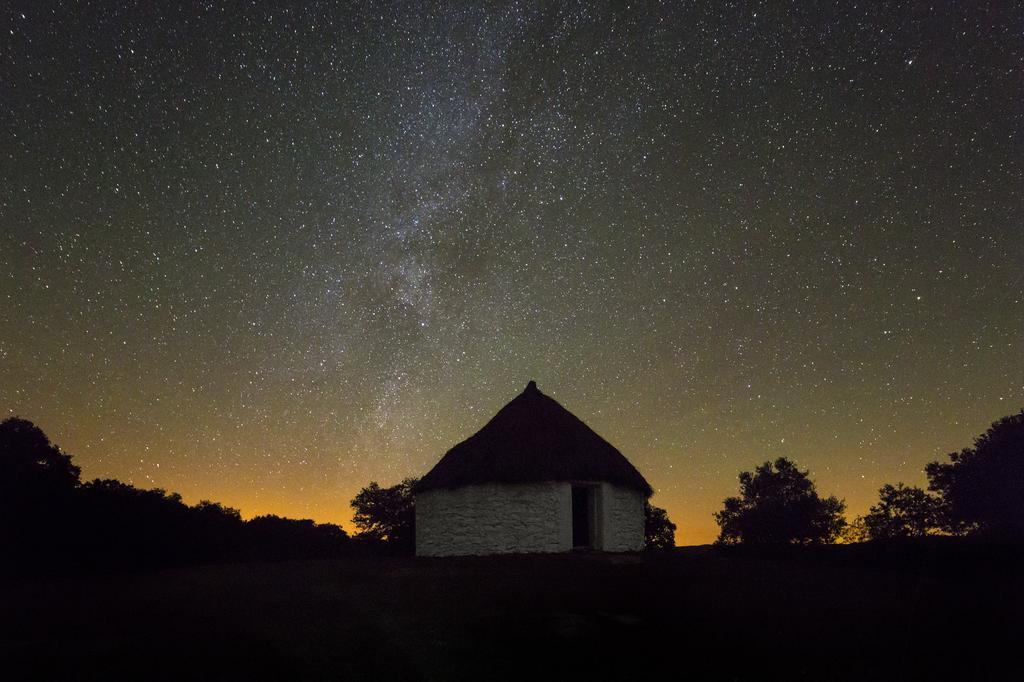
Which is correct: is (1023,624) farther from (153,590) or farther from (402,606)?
(153,590)

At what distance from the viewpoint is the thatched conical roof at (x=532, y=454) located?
20.2 m

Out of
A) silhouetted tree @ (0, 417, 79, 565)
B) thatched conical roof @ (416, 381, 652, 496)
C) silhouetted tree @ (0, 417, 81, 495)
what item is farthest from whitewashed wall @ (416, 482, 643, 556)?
silhouetted tree @ (0, 417, 81, 495)

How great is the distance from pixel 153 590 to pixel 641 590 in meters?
Result: 10.6

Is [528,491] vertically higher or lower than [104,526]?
higher

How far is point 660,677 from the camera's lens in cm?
948

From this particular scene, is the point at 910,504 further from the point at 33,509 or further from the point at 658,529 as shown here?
the point at 33,509

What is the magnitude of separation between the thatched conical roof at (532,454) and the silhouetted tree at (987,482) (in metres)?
16.7

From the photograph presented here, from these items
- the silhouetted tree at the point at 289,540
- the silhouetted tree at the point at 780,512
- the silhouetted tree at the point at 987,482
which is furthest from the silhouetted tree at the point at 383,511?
the silhouetted tree at the point at 987,482

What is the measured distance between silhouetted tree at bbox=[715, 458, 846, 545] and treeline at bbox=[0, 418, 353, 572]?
69.6 ft

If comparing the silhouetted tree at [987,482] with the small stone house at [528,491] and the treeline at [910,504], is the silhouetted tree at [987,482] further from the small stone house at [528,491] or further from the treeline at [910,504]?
the small stone house at [528,491]

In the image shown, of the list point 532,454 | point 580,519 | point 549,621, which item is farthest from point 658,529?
point 549,621

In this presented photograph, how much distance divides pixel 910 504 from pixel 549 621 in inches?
1133

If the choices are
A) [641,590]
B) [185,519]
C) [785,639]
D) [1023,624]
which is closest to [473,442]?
[641,590]

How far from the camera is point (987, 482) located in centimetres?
2961
